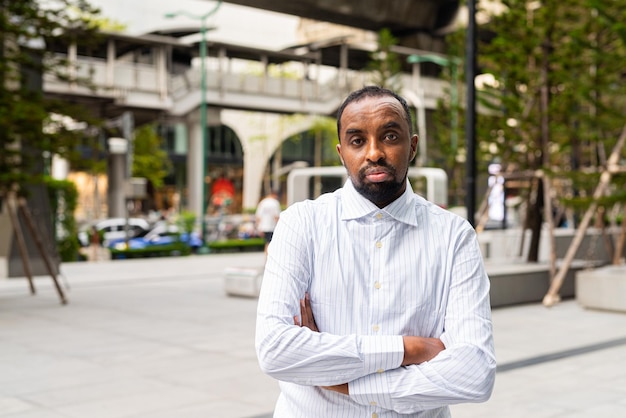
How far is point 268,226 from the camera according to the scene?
19.9m

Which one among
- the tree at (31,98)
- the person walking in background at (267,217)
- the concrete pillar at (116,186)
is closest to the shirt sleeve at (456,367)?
the tree at (31,98)

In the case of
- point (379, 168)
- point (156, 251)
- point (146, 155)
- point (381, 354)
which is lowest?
point (156, 251)

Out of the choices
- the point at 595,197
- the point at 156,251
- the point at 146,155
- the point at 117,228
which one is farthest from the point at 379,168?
the point at 146,155

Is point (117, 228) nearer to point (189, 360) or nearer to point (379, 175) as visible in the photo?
point (189, 360)

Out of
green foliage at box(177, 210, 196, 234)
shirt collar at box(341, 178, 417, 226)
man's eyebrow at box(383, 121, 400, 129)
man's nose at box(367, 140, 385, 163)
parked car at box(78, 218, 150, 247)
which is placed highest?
man's eyebrow at box(383, 121, 400, 129)

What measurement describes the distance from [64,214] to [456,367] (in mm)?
A: 22314

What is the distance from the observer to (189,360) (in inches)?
365

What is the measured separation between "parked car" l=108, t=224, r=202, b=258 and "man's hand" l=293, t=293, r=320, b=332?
2573 centimetres

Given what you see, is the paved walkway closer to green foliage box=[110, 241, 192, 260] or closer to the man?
the man

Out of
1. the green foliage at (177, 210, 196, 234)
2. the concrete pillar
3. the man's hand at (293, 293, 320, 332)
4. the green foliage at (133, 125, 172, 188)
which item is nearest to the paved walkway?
the man's hand at (293, 293, 320, 332)

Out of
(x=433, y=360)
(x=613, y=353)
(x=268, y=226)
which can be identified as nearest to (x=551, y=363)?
(x=613, y=353)

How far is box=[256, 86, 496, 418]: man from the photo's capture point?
7.09ft

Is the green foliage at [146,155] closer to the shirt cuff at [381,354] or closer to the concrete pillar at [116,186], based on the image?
the concrete pillar at [116,186]

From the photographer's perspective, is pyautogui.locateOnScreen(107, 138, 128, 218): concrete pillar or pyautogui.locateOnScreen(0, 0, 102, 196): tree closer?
pyautogui.locateOnScreen(0, 0, 102, 196): tree
